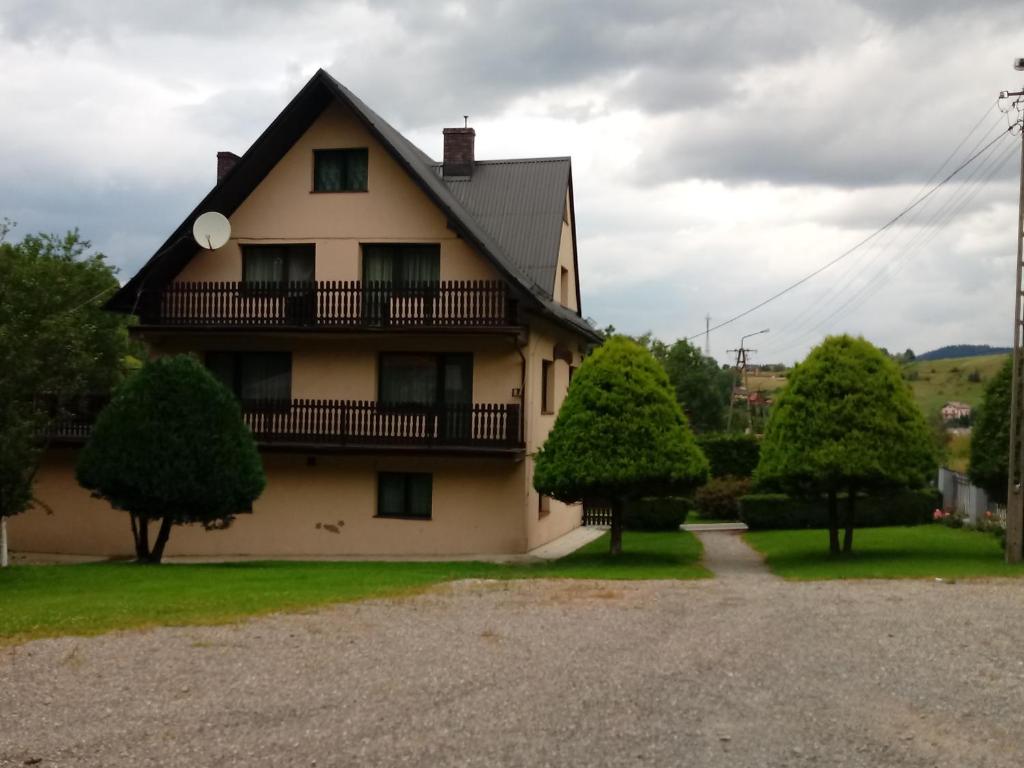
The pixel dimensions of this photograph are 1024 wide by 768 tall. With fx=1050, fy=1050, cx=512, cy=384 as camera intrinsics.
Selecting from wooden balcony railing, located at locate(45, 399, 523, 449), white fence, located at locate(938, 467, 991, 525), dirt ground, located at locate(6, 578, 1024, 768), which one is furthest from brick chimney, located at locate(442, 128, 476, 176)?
dirt ground, located at locate(6, 578, 1024, 768)

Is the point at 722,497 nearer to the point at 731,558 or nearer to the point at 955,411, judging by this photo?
the point at 731,558

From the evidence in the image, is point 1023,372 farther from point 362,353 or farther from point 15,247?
point 15,247

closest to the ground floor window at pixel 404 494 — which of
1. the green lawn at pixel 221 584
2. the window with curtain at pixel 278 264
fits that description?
the green lawn at pixel 221 584

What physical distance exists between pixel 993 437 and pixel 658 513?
11.6 metres

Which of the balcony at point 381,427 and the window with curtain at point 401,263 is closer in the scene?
the balcony at point 381,427

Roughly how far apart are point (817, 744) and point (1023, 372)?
576 inches

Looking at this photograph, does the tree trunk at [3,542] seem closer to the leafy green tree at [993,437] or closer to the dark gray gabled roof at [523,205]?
the dark gray gabled roof at [523,205]

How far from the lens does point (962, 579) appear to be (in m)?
16.6

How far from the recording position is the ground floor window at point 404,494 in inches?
973

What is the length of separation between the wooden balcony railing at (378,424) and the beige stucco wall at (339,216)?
10.6 feet

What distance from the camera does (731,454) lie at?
123ft

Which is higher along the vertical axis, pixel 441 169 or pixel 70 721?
pixel 441 169

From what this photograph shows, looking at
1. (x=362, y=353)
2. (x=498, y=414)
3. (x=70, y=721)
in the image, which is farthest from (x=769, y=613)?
(x=362, y=353)

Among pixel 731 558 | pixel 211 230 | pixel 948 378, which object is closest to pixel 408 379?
pixel 211 230
